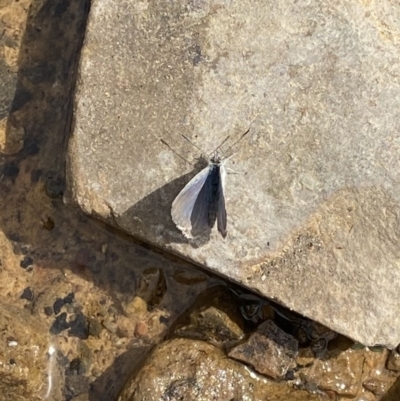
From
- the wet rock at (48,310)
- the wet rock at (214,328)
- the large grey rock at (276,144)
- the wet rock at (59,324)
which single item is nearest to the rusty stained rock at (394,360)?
the large grey rock at (276,144)

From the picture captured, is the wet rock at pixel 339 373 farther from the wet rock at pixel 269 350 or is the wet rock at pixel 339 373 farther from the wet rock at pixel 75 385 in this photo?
the wet rock at pixel 75 385

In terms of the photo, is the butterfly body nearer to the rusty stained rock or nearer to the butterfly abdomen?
the butterfly abdomen

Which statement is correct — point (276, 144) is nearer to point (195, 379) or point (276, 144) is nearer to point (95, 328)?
point (195, 379)

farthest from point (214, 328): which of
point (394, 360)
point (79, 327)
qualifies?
point (394, 360)

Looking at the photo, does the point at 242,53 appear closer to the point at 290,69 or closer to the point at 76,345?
the point at 290,69

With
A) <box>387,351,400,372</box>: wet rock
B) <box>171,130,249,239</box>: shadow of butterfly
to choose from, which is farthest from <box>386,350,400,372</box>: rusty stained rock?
<box>171,130,249,239</box>: shadow of butterfly
